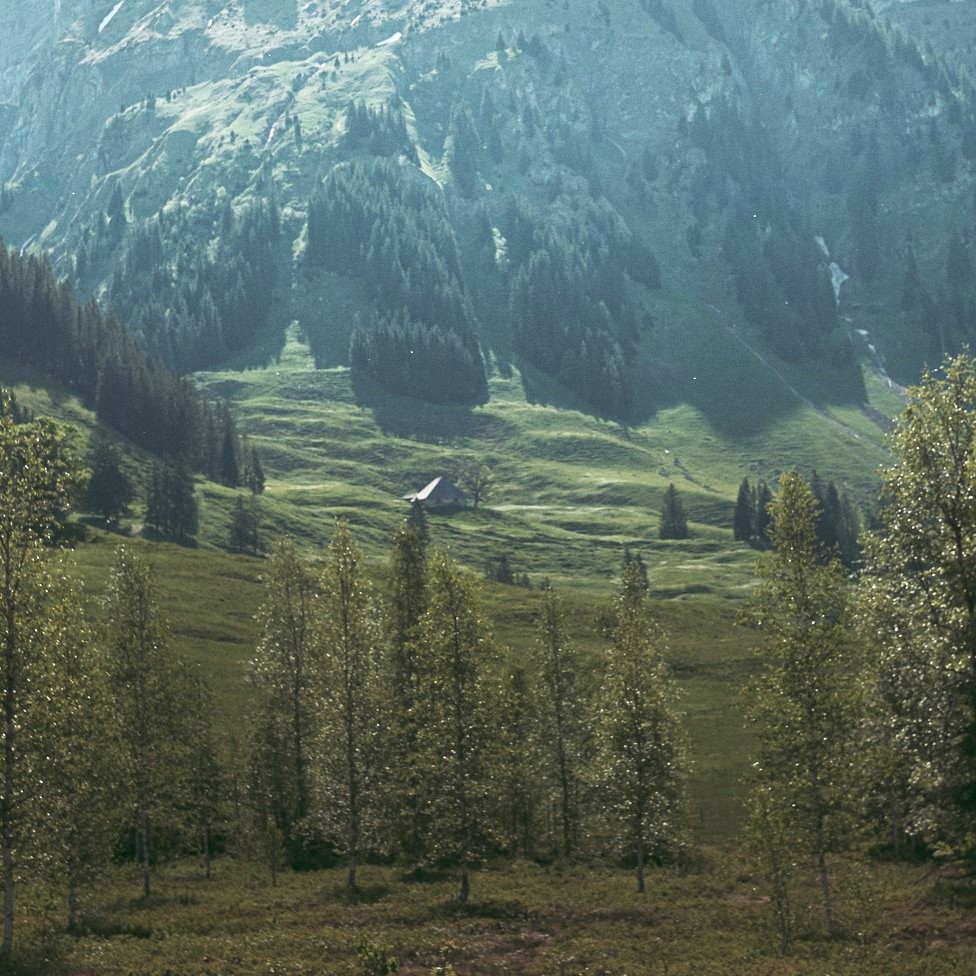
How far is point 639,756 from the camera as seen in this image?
219 feet

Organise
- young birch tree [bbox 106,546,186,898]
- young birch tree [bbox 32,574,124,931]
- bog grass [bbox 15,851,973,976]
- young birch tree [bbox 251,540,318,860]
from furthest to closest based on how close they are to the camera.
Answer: young birch tree [bbox 251,540,318,860]
young birch tree [bbox 106,546,186,898]
bog grass [bbox 15,851,973,976]
young birch tree [bbox 32,574,124,931]

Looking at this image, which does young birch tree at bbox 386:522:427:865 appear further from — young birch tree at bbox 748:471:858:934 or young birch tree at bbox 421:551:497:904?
young birch tree at bbox 748:471:858:934

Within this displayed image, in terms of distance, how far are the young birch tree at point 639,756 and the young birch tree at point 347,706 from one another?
42.0 feet

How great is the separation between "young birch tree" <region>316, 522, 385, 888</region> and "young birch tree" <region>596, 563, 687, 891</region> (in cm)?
1279

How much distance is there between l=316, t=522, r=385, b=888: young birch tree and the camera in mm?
64125

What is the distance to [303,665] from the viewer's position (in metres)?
75.5

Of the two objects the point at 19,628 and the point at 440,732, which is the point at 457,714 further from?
the point at 19,628

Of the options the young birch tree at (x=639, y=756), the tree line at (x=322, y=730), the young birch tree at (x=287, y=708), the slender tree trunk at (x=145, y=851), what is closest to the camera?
the tree line at (x=322, y=730)

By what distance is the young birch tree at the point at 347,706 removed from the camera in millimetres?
64125

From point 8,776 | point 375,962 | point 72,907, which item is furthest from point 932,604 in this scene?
point 72,907

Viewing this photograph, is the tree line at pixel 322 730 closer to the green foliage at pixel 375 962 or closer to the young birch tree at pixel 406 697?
the young birch tree at pixel 406 697

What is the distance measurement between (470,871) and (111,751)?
24.2 meters

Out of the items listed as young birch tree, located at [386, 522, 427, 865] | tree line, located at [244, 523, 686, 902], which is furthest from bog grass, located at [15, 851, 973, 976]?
young birch tree, located at [386, 522, 427, 865]

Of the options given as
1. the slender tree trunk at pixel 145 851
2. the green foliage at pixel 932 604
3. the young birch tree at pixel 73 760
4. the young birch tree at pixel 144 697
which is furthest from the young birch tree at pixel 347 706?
the green foliage at pixel 932 604
